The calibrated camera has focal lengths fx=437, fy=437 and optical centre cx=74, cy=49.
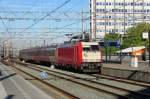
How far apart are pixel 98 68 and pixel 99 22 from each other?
9077cm

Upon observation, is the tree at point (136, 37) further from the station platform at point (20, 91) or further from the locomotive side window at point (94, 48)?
the station platform at point (20, 91)

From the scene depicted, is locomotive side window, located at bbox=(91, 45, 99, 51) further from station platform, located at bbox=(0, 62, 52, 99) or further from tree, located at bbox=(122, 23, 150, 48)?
tree, located at bbox=(122, 23, 150, 48)

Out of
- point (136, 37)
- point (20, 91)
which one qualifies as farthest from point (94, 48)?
point (136, 37)

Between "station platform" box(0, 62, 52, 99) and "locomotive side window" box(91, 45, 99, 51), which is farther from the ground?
"locomotive side window" box(91, 45, 99, 51)

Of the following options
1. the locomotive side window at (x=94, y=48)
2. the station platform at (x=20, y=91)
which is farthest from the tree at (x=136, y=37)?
the station platform at (x=20, y=91)

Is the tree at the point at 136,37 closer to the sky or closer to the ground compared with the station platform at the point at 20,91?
closer to the sky

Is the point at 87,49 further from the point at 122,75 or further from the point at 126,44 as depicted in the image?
the point at 126,44

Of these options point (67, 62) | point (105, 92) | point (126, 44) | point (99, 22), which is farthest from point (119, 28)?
point (105, 92)

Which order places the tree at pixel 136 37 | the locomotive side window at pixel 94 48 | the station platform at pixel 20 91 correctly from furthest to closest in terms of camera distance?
1. the tree at pixel 136 37
2. the locomotive side window at pixel 94 48
3. the station platform at pixel 20 91

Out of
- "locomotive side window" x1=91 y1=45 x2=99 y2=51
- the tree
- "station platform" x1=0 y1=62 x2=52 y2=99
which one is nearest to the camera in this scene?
"station platform" x1=0 y1=62 x2=52 y2=99

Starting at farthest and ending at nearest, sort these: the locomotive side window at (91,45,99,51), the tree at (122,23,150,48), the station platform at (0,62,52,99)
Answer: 1. the tree at (122,23,150,48)
2. the locomotive side window at (91,45,99,51)
3. the station platform at (0,62,52,99)

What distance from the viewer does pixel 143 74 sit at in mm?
29703

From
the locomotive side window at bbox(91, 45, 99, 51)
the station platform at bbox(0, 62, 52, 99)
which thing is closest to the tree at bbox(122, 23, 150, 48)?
the locomotive side window at bbox(91, 45, 99, 51)

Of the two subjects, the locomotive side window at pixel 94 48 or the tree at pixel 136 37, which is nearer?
the locomotive side window at pixel 94 48
